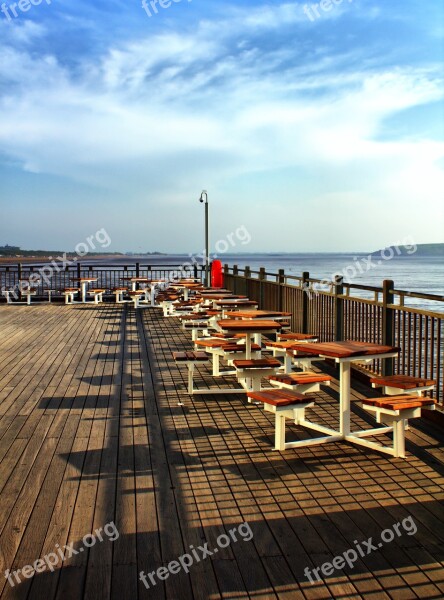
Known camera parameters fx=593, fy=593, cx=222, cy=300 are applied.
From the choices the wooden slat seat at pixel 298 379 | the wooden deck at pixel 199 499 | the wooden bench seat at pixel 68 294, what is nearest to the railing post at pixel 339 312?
the wooden deck at pixel 199 499

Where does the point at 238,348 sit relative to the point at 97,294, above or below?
above

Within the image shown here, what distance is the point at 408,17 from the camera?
9523 mm

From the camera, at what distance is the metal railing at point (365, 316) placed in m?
5.45

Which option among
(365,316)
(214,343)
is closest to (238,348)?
(214,343)

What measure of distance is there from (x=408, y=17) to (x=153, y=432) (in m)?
8.12

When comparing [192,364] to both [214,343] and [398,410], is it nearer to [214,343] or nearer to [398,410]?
[214,343]

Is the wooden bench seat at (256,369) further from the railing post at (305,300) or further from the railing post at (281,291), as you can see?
the railing post at (281,291)
